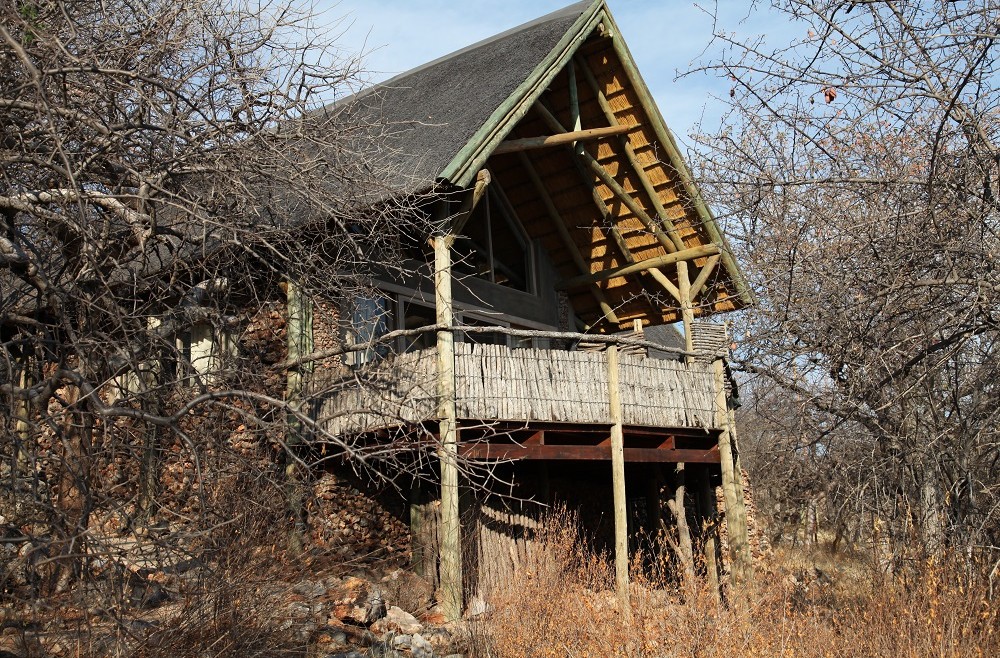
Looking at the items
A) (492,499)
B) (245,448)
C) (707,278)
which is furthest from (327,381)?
(707,278)

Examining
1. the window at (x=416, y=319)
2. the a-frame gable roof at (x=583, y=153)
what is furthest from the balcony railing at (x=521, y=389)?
the window at (x=416, y=319)

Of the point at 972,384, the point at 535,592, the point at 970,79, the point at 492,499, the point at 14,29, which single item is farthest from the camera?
the point at 492,499

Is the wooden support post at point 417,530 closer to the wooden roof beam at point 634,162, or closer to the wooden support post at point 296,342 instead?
the wooden support post at point 296,342

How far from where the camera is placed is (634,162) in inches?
Answer: 582

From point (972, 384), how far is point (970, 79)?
477 cm

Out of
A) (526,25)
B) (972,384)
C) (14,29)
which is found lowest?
(972,384)

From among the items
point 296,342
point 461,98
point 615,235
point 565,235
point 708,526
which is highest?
point 461,98

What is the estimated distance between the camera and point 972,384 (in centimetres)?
1029

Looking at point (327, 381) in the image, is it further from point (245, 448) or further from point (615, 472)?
point (615, 472)

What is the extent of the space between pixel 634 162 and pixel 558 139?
1.59 metres

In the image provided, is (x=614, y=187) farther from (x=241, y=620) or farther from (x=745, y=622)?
(x=241, y=620)

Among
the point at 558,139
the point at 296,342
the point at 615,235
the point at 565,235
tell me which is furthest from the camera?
the point at 565,235

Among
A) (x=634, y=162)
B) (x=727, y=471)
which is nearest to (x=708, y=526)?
(x=727, y=471)

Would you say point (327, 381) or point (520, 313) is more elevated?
point (520, 313)
